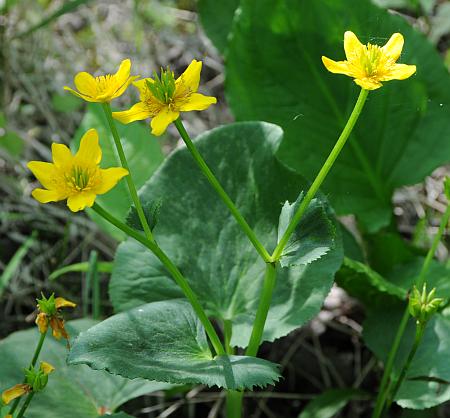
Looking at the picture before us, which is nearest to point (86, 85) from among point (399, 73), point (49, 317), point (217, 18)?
point (49, 317)

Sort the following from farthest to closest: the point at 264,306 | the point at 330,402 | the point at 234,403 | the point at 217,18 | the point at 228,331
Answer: the point at 217,18 < the point at 330,402 < the point at 228,331 < the point at 234,403 < the point at 264,306

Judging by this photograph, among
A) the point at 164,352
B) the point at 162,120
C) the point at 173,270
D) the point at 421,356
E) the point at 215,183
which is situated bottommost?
the point at 421,356

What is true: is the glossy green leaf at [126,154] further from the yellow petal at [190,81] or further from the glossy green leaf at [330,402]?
the yellow petal at [190,81]

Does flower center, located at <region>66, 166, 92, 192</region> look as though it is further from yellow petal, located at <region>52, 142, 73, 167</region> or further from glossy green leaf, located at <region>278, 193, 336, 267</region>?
glossy green leaf, located at <region>278, 193, 336, 267</region>

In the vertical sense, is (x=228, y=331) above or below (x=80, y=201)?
below

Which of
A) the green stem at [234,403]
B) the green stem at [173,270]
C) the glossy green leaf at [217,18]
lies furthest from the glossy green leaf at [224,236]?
the glossy green leaf at [217,18]

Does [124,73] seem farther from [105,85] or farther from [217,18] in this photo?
[217,18]

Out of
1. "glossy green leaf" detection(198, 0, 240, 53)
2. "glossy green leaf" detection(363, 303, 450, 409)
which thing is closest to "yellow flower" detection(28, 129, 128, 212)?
"glossy green leaf" detection(363, 303, 450, 409)
